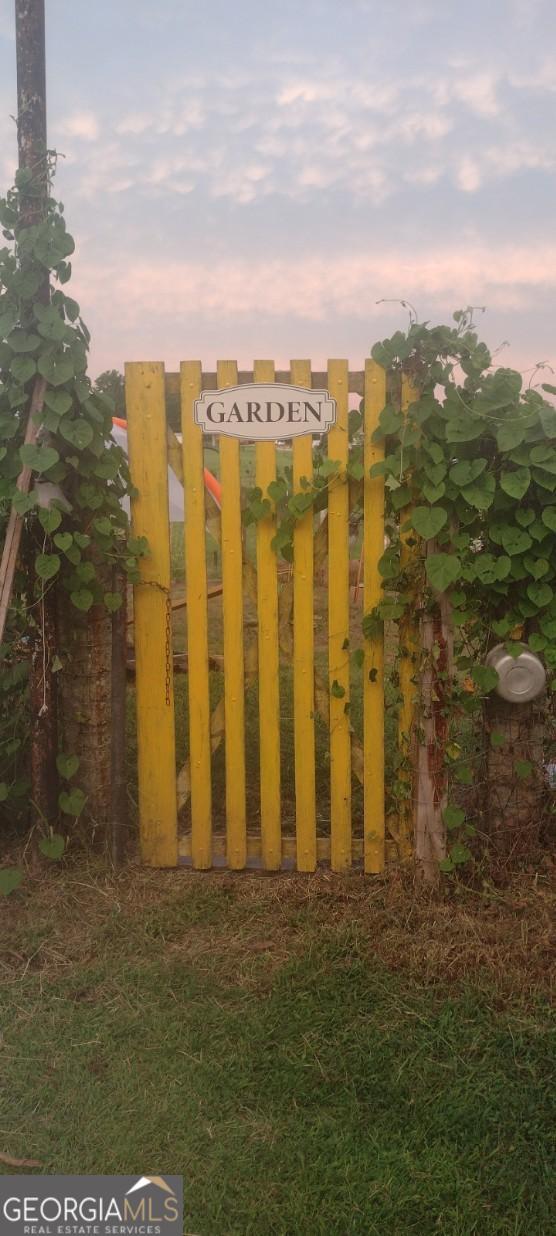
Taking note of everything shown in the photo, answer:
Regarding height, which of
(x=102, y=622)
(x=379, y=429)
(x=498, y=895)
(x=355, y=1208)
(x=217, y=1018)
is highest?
(x=379, y=429)

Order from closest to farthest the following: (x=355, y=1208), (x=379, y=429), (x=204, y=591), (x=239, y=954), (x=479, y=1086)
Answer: (x=355, y=1208) < (x=479, y=1086) < (x=239, y=954) < (x=379, y=429) < (x=204, y=591)

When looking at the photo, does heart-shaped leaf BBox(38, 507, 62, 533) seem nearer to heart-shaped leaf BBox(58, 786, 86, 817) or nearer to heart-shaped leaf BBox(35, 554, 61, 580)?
heart-shaped leaf BBox(35, 554, 61, 580)

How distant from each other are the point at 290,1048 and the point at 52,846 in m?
1.53

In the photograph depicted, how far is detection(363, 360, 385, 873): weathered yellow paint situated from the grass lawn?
0.23m

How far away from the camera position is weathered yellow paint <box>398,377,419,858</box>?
4.04 meters

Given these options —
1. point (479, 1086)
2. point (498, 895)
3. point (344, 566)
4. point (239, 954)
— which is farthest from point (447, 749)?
point (479, 1086)

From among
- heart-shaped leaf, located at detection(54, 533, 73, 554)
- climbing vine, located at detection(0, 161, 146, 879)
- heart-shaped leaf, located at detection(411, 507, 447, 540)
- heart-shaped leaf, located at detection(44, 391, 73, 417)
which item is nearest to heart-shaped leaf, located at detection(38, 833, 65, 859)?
climbing vine, located at detection(0, 161, 146, 879)

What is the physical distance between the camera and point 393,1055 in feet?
9.85

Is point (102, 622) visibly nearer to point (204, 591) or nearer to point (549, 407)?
point (204, 591)

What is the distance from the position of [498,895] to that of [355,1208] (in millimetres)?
1692

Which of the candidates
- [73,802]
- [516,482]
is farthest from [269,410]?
[73,802]

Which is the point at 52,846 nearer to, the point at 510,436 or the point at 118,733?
the point at 118,733

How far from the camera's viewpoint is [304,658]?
13.8 ft

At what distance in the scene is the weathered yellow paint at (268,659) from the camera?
13.3 feet
